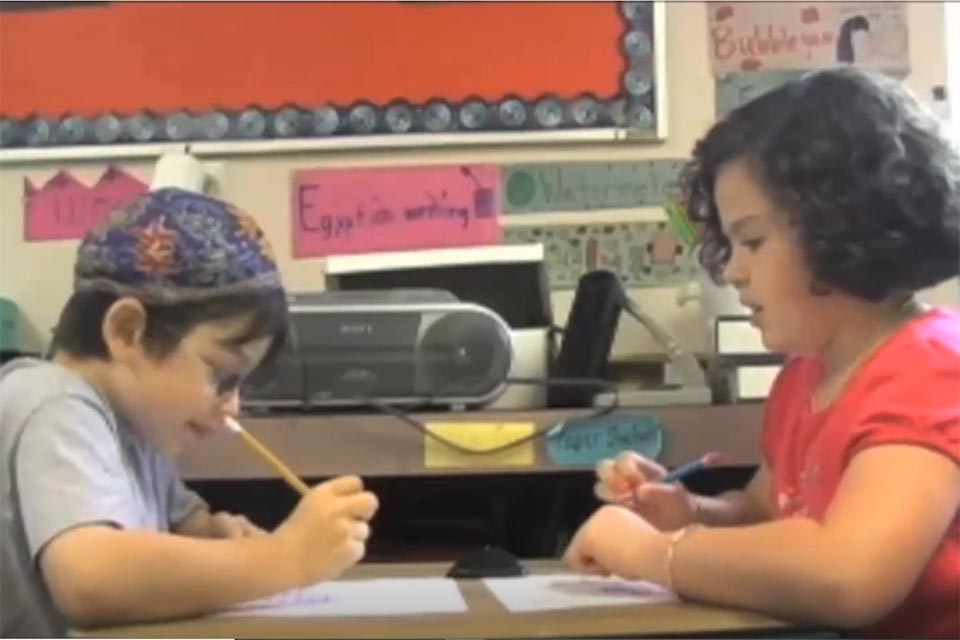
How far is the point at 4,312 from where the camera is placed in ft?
5.44

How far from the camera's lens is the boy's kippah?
3.11ft

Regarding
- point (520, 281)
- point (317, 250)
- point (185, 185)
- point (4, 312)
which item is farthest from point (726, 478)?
point (4, 312)

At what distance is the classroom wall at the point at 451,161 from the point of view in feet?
5.54

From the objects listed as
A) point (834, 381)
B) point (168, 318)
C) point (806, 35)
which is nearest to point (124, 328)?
point (168, 318)

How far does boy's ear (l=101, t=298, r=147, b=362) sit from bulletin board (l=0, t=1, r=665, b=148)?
0.77 metres

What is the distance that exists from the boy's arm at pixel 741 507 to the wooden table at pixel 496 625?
307mm

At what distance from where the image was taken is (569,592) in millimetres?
886

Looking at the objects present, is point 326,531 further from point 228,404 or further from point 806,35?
point 806,35

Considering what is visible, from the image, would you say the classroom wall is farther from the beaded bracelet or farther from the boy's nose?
the beaded bracelet

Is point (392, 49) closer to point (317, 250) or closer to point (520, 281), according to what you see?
point (317, 250)

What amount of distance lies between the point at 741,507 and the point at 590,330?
0.36 m

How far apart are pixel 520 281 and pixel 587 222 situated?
0.68 feet

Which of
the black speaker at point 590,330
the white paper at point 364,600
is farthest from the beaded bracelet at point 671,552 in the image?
the black speaker at point 590,330

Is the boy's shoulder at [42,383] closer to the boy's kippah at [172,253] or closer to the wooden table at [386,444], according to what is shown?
the boy's kippah at [172,253]
